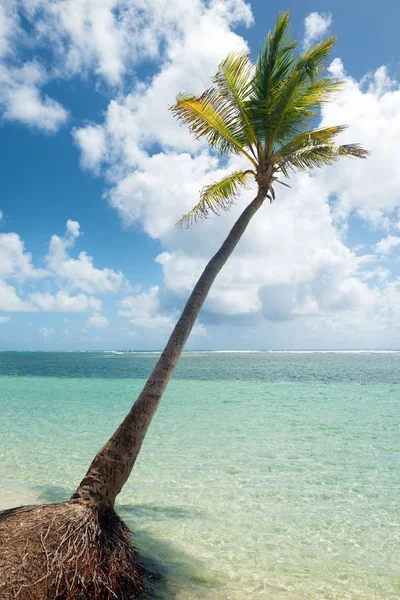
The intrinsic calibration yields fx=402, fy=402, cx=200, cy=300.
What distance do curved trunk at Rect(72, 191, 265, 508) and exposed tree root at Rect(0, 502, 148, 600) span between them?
231 millimetres

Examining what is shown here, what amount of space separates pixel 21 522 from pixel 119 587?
1186mm

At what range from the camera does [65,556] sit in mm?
3783

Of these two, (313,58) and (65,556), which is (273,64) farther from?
(65,556)

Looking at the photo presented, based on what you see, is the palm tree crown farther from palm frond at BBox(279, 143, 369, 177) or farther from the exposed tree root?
the exposed tree root

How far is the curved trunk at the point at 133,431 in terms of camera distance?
4578mm

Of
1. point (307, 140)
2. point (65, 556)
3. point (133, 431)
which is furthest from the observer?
point (307, 140)

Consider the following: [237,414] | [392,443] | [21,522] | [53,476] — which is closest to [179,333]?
[21,522]

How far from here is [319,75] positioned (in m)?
7.84

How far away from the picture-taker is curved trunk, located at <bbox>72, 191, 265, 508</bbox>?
4.58 m

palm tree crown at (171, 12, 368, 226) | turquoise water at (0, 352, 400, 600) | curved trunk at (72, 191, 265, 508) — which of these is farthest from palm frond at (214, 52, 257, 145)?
turquoise water at (0, 352, 400, 600)

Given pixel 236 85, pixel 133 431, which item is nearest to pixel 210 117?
pixel 236 85

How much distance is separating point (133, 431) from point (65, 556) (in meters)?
1.43

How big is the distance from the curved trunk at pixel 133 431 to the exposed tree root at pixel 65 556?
9.1 inches

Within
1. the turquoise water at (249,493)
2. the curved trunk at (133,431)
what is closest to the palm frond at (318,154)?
the curved trunk at (133,431)
